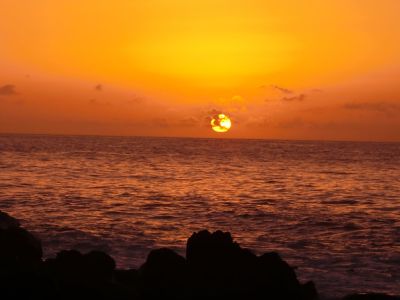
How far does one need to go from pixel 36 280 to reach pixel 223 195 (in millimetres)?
38686

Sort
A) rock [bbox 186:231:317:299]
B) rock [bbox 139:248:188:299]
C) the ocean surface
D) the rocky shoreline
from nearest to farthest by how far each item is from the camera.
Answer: the rocky shoreline
rock [bbox 186:231:317:299]
rock [bbox 139:248:188:299]
the ocean surface

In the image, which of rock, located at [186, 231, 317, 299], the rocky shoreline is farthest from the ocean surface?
the rocky shoreline

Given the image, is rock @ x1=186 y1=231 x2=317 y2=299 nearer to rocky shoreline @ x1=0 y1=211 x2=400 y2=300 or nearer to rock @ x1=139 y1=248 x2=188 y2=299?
rocky shoreline @ x1=0 y1=211 x2=400 y2=300

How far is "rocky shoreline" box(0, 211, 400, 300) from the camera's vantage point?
1273 centimetres

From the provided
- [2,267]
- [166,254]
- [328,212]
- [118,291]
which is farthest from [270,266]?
[328,212]

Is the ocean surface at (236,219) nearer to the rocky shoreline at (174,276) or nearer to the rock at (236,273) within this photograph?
the rock at (236,273)

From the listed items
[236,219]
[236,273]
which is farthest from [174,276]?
[236,219]

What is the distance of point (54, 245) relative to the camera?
25.7m

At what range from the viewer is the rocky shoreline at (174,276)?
12.7 m

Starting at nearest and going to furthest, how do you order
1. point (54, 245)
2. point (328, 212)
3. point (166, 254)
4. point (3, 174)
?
point (166, 254) < point (54, 245) < point (328, 212) < point (3, 174)

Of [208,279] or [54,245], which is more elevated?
[208,279]

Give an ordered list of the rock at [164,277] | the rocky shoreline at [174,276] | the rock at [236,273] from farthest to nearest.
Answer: the rock at [164,277]
the rock at [236,273]
the rocky shoreline at [174,276]

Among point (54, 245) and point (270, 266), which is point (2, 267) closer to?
point (270, 266)

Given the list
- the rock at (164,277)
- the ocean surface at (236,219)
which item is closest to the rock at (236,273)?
the rock at (164,277)
